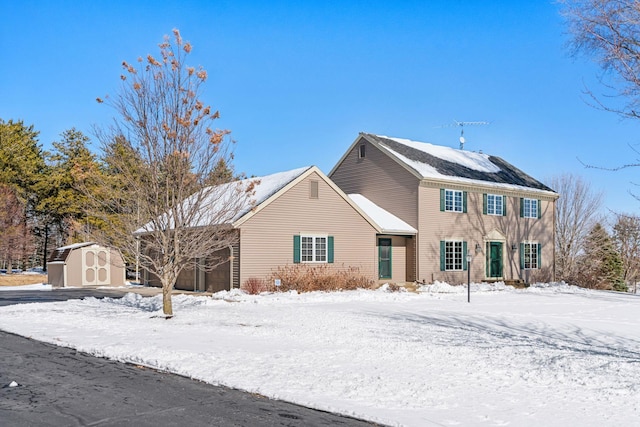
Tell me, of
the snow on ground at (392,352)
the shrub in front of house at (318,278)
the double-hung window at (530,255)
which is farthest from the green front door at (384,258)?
the double-hung window at (530,255)

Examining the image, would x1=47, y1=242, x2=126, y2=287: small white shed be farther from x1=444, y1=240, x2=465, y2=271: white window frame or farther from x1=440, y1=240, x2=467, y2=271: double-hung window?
x1=444, y1=240, x2=465, y2=271: white window frame

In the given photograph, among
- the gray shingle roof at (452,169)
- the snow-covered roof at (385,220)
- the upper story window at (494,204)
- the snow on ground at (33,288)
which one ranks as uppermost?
the gray shingle roof at (452,169)

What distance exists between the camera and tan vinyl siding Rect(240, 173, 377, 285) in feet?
73.0

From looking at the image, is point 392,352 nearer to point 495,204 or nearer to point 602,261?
point 495,204

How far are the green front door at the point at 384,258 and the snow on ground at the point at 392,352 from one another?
8367 millimetres

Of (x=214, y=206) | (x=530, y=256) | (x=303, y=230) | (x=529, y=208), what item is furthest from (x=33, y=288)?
(x=529, y=208)

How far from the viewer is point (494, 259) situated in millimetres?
30922

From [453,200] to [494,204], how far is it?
10.5ft

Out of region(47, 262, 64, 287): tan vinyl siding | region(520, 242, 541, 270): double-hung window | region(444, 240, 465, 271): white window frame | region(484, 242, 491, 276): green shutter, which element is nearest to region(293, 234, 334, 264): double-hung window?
region(444, 240, 465, 271): white window frame

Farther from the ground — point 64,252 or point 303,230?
point 303,230

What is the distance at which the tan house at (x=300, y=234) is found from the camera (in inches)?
874

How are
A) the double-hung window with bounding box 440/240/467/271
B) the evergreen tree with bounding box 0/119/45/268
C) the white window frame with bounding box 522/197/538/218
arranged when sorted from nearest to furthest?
the double-hung window with bounding box 440/240/467/271
the white window frame with bounding box 522/197/538/218
the evergreen tree with bounding box 0/119/45/268

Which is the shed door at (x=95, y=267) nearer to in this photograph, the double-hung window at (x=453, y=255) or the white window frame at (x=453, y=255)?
the double-hung window at (x=453, y=255)

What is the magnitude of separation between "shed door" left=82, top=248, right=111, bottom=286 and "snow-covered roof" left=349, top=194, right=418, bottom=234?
12.5 meters
